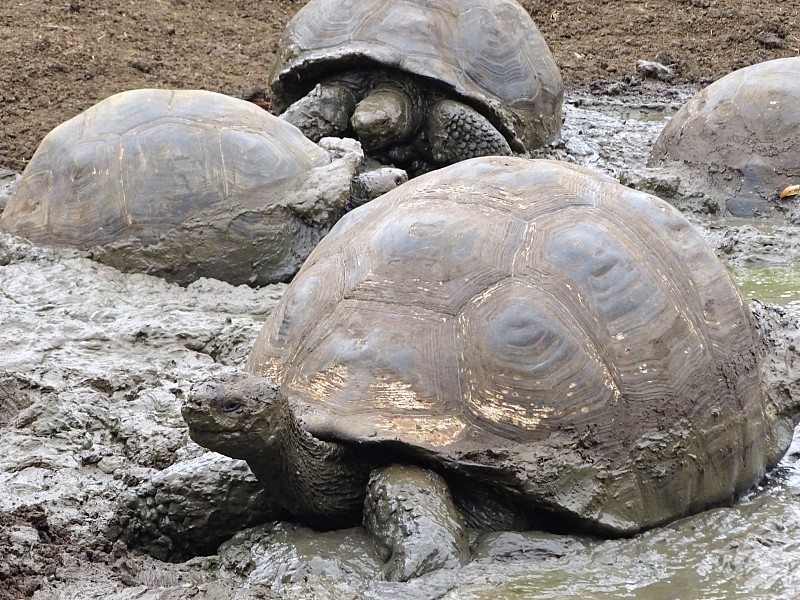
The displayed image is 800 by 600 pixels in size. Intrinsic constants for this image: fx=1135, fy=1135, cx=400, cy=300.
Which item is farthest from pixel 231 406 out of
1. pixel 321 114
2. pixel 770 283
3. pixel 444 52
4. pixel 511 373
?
pixel 444 52

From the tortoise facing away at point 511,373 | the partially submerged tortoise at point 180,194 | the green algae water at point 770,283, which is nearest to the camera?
the tortoise facing away at point 511,373

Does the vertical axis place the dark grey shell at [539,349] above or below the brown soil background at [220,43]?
above

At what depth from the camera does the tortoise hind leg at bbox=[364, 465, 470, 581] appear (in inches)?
121

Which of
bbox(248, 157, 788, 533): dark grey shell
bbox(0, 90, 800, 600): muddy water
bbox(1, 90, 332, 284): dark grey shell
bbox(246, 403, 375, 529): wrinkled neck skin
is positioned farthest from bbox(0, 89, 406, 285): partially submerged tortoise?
bbox(246, 403, 375, 529): wrinkled neck skin

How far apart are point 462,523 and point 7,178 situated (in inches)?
214

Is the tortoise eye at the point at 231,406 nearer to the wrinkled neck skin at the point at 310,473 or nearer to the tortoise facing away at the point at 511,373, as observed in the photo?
Result: the tortoise facing away at the point at 511,373

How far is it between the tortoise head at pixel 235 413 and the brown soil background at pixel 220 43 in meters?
5.85

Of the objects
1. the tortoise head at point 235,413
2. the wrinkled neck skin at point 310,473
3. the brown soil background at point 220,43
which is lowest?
the brown soil background at point 220,43

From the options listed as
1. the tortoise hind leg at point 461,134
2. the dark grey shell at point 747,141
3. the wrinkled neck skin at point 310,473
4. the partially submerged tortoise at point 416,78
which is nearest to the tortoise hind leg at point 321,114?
the partially submerged tortoise at point 416,78

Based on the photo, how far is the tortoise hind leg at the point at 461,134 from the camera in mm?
8055

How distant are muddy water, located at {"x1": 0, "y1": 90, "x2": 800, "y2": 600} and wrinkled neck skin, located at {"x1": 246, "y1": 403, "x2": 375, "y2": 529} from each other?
0.09 m

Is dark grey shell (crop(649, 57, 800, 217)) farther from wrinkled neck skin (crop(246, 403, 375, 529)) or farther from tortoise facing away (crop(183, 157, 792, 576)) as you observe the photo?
wrinkled neck skin (crop(246, 403, 375, 529))

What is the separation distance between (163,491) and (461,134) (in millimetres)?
5068

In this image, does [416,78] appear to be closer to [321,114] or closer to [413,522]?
[321,114]
